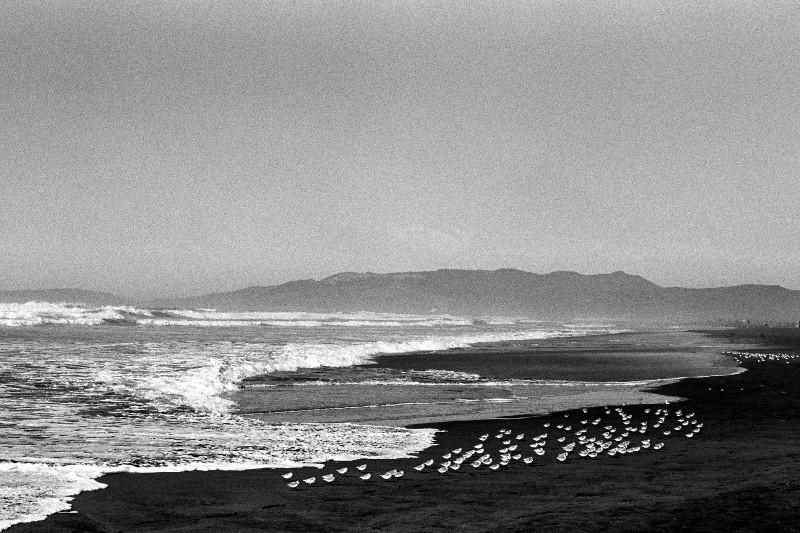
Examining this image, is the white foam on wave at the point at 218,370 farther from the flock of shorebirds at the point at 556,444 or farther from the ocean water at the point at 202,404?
the flock of shorebirds at the point at 556,444

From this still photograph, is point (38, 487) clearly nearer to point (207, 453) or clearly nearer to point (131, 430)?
point (207, 453)

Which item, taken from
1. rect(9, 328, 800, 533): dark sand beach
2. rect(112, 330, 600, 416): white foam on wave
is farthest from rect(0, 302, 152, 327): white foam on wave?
rect(9, 328, 800, 533): dark sand beach

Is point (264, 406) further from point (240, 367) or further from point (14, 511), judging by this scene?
point (14, 511)

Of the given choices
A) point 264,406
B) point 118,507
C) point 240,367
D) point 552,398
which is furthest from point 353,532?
point 240,367

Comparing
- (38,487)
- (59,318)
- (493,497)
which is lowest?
(493,497)

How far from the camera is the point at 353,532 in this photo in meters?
7.93

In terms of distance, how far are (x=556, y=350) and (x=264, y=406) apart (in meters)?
29.9

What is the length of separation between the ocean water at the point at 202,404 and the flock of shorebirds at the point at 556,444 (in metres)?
1.09

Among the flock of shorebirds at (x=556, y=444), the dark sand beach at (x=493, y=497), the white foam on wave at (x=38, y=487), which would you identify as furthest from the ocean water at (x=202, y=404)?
the flock of shorebirds at (x=556, y=444)

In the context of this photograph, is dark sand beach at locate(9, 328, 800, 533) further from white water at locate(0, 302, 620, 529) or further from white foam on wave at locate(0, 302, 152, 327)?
white foam on wave at locate(0, 302, 152, 327)

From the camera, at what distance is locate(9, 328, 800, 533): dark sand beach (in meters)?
8.14

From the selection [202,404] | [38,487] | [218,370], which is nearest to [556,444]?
[38,487]

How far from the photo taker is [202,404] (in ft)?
60.2

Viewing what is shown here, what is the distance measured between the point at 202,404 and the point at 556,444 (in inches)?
339
